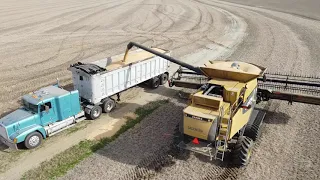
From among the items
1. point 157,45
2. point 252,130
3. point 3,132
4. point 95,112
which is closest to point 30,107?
point 3,132

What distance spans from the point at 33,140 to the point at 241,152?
9.24 metres

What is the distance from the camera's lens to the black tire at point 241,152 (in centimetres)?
1175

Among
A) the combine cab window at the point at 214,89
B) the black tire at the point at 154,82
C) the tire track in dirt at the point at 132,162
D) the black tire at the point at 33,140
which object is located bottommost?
the tire track in dirt at the point at 132,162

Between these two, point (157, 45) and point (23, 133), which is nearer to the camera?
point (23, 133)

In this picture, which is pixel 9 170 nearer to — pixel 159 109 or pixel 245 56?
pixel 159 109

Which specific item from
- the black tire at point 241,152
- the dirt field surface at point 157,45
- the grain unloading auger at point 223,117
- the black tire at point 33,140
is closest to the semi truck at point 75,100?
the black tire at point 33,140

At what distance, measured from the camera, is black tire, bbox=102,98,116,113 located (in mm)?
16639

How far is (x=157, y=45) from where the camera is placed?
3086 centimetres

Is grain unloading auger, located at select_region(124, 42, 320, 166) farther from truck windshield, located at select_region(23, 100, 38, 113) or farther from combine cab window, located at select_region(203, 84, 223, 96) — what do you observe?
truck windshield, located at select_region(23, 100, 38, 113)

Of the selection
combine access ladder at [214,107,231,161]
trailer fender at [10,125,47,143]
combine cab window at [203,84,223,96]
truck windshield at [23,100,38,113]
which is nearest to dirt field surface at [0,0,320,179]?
trailer fender at [10,125,47,143]

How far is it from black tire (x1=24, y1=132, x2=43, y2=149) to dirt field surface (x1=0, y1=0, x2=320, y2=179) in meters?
0.37

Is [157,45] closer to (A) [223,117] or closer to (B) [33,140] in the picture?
(B) [33,140]

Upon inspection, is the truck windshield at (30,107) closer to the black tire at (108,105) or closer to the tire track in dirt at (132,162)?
the tire track in dirt at (132,162)

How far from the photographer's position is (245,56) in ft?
89.1
